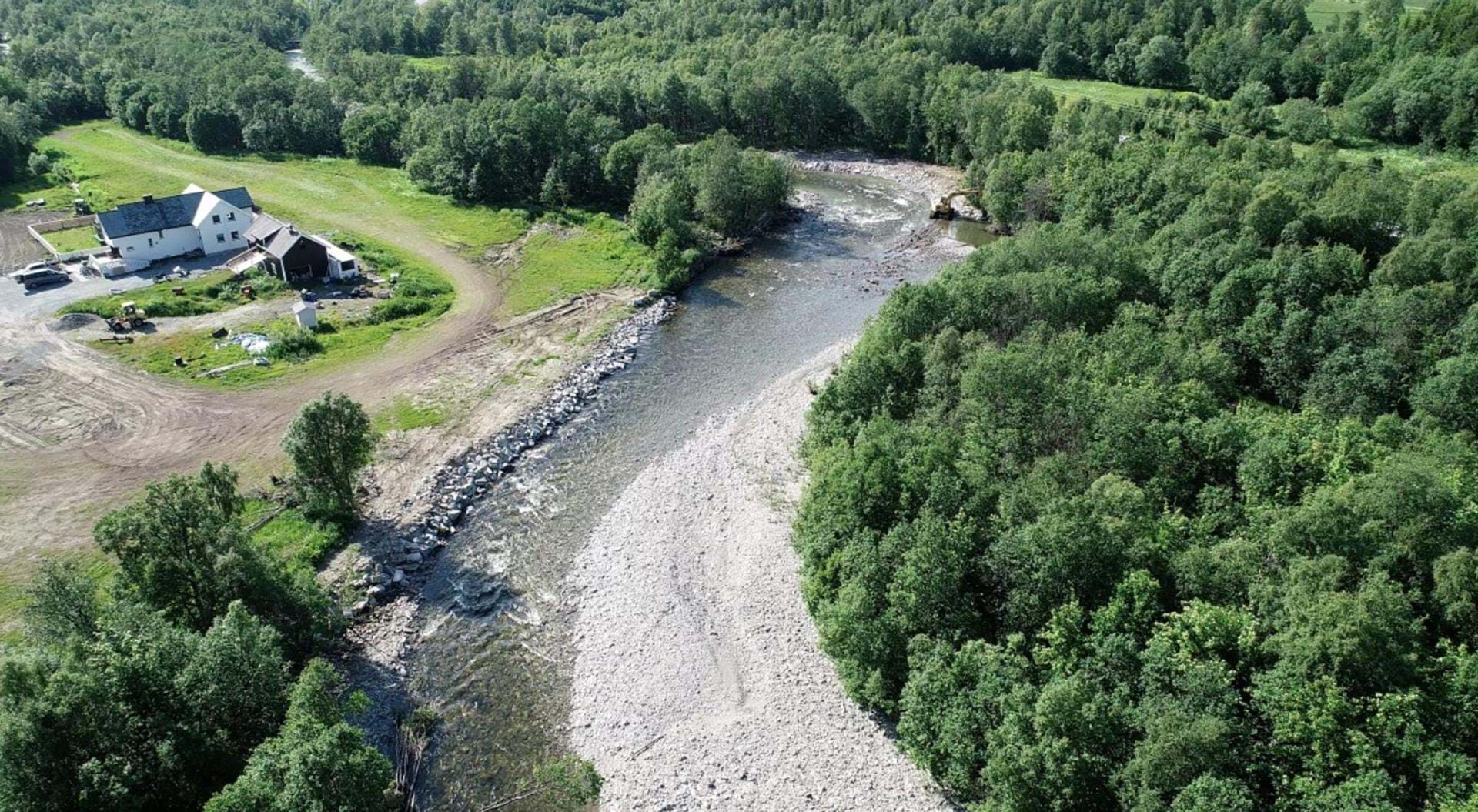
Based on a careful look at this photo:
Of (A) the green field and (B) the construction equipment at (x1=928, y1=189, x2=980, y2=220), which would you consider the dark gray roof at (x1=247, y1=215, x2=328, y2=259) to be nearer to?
(B) the construction equipment at (x1=928, y1=189, x2=980, y2=220)

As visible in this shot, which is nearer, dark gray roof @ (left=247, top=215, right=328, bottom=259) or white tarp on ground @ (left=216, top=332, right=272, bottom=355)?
white tarp on ground @ (left=216, top=332, right=272, bottom=355)

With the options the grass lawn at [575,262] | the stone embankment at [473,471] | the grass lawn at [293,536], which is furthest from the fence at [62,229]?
the stone embankment at [473,471]

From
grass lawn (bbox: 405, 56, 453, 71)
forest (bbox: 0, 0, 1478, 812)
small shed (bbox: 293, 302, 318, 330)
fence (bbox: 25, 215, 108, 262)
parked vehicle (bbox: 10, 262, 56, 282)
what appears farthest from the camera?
grass lawn (bbox: 405, 56, 453, 71)

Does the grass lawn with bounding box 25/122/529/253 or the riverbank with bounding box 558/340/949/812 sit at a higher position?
the grass lawn with bounding box 25/122/529/253

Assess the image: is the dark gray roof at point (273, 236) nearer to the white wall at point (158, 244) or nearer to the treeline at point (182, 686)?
the white wall at point (158, 244)

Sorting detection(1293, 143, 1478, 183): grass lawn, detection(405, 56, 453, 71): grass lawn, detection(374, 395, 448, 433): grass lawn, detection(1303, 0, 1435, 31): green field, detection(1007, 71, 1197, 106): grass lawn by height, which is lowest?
detection(374, 395, 448, 433): grass lawn

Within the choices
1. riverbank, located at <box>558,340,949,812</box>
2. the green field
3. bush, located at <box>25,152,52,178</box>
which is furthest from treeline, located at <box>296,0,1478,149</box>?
riverbank, located at <box>558,340,949,812</box>

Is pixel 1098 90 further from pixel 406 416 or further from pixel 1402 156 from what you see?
pixel 406 416

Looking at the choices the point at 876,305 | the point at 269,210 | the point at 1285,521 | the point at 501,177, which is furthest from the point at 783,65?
the point at 1285,521
